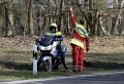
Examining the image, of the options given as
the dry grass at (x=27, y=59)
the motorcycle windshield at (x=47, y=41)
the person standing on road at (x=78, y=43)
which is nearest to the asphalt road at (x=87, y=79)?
the person standing on road at (x=78, y=43)

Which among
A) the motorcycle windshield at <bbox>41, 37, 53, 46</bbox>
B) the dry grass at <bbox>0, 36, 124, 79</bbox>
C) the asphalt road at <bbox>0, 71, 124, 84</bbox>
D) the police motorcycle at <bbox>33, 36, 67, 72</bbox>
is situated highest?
the motorcycle windshield at <bbox>41, 37, 53, 46</bbox>

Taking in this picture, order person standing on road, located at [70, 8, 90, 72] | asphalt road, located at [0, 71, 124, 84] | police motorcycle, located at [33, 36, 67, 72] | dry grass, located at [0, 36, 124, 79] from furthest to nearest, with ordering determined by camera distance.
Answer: dry grass, located at [0, 36, 124, 79]
person standing on road, located at [70, 8, 90, 72]
police motorcycle, located at [33, 36, 67, 72]
asphalt road, located at [0, 71, 124, 84]

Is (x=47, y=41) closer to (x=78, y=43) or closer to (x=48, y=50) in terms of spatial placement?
(x=48, y=50)

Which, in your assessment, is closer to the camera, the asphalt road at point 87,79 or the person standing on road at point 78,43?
the asphalt road at point 87,79

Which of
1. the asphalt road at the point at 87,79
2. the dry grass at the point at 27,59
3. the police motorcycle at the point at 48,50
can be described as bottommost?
the dry grass at the point at 27,59

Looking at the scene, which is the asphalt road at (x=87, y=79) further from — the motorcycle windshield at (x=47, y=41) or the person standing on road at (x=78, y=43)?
the motorcycle windshield at (x=47, y=41)

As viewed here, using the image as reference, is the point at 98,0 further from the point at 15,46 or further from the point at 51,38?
the point at 51,38

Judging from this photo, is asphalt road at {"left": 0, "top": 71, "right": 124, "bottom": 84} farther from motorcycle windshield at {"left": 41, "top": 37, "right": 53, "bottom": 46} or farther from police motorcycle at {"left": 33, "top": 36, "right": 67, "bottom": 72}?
motorcycle windshield at {"left": 41, "top": 37, "right": 53, "bottom": 46}

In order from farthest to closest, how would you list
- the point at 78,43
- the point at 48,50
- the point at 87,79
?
the point at 78,43 < the point at 48,50 < the point at 87,79

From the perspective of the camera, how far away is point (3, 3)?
41.0 metres

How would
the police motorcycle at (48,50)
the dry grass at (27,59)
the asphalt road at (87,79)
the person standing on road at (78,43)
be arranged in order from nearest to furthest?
the asphalt road at (87,79)
the police motorcycle at (48,50)
the person standing on road at (78,43)
the dry grass at (27,59)

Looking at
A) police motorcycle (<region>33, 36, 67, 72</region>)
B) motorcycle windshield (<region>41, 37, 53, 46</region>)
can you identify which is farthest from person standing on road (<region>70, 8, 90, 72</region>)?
motorcycle windshield (<region>41, 37, 53, 46</region>)

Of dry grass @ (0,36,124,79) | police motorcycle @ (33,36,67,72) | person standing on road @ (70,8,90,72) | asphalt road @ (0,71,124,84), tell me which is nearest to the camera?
asphalt road @ (0,71,124,84)

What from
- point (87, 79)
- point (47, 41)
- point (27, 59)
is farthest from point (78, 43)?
point (27, 59)
